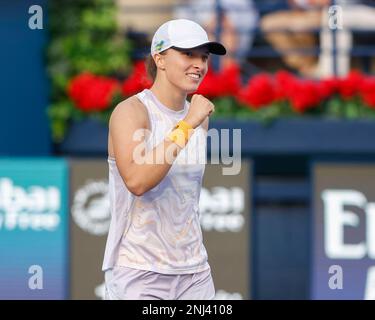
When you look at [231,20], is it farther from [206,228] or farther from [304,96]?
[206,228]

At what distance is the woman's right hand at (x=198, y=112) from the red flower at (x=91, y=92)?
5126mm

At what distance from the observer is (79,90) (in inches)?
365

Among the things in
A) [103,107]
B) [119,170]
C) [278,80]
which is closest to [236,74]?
[278,80]

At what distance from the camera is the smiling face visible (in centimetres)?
407

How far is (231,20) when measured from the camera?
970 centimetres

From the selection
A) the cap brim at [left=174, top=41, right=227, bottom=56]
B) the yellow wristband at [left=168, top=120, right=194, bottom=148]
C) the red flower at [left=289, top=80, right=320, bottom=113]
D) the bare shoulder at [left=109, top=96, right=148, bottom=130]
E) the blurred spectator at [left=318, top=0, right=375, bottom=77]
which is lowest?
the yellow wristband at [left=168, top=120, right=194, bottom=148]

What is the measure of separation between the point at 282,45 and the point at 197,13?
816mm

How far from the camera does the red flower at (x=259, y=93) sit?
905 centimetres

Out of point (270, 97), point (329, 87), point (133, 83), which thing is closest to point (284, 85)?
point (270, 97)

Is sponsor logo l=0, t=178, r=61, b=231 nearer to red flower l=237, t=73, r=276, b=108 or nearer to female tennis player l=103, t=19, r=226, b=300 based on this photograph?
red flower l=237, t=73, r=276, b=108

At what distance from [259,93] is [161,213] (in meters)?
4.94

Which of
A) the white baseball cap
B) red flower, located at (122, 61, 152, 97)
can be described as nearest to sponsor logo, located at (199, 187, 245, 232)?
red flower, located at (122, 61, 152, 97)
